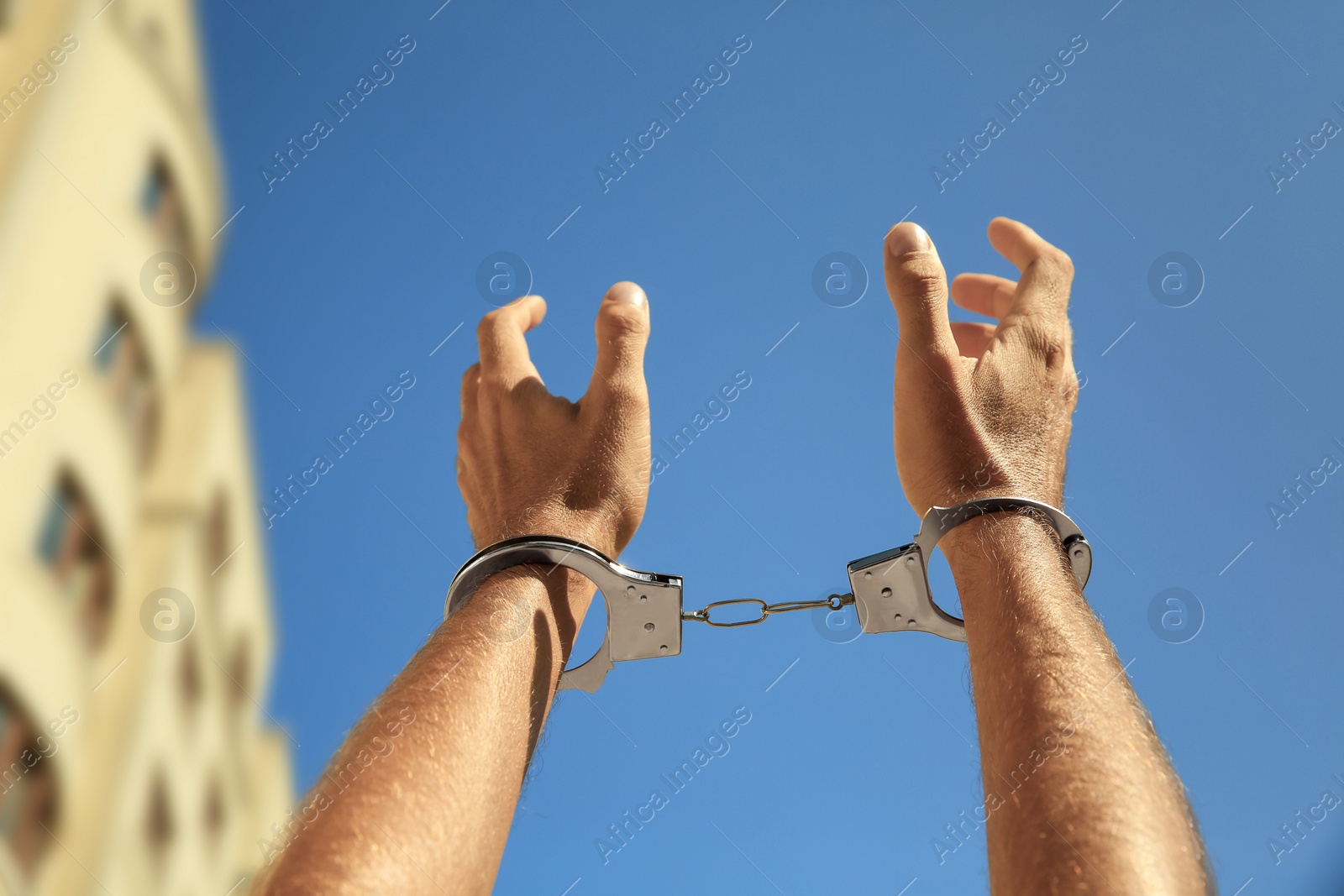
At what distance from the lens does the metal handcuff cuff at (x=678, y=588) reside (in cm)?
158

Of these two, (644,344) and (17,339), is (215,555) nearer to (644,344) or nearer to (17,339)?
(17,339)

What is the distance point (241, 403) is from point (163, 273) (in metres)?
3.91

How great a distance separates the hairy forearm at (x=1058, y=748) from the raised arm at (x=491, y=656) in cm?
66

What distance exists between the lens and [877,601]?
1.72 m

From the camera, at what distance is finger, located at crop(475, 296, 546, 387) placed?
2.22 m

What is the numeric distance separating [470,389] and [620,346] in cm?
65

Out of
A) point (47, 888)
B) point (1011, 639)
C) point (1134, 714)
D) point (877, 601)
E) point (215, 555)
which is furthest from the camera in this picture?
point (215, 555)

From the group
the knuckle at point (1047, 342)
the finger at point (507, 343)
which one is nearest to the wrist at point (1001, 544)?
the knuckle at point (1047, 342)

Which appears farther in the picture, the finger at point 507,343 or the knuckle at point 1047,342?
the finger at point 507,343

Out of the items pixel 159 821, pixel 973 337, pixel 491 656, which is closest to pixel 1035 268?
pixel 973 337

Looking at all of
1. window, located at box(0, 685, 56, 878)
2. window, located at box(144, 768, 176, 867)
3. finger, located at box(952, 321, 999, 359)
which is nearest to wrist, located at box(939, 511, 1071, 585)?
finger, located at box(952, 321, 999, 359)

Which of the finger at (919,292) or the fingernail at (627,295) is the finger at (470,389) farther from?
the finger at (919,292)

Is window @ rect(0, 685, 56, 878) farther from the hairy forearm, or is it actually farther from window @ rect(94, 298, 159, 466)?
the hairy forearm

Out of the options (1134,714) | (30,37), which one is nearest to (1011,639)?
(1134,714)
